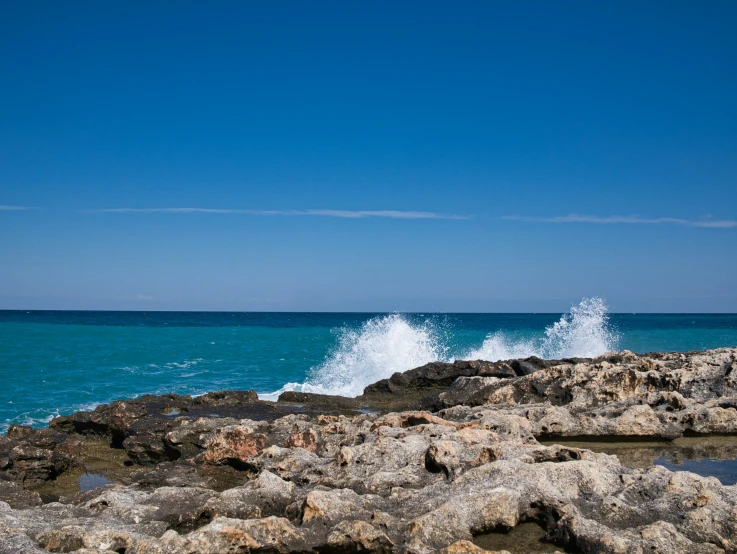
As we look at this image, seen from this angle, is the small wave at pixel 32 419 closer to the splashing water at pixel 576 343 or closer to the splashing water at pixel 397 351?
the splashing water at pixel 397 351

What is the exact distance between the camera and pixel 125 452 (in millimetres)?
10242

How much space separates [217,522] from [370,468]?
85.1 inches

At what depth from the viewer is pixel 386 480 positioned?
20.6 feet

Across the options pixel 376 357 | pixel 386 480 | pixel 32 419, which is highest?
pixel 386 480

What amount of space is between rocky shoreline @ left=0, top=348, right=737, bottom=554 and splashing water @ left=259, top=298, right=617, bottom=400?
30.2 ft

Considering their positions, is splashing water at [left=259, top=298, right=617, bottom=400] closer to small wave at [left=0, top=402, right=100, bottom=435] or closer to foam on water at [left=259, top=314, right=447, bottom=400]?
foam on water at [left=259, top=314, right=447, bottom=400]

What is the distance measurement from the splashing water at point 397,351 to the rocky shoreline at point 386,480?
9209 millimetres

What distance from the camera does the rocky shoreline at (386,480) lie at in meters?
4.95

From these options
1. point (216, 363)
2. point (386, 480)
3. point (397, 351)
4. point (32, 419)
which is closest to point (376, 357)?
point (397, 351)

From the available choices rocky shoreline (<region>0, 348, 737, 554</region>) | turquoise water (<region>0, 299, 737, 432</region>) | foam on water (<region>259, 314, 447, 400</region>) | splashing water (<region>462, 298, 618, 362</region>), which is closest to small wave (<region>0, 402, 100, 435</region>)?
turquoise water (<region>0, 299, 737, 432</region>)

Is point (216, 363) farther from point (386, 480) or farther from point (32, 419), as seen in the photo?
point (386, 480)

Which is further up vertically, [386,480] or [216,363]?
[386,480]

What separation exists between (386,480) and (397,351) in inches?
741

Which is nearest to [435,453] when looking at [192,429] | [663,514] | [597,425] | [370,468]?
[370,468]
